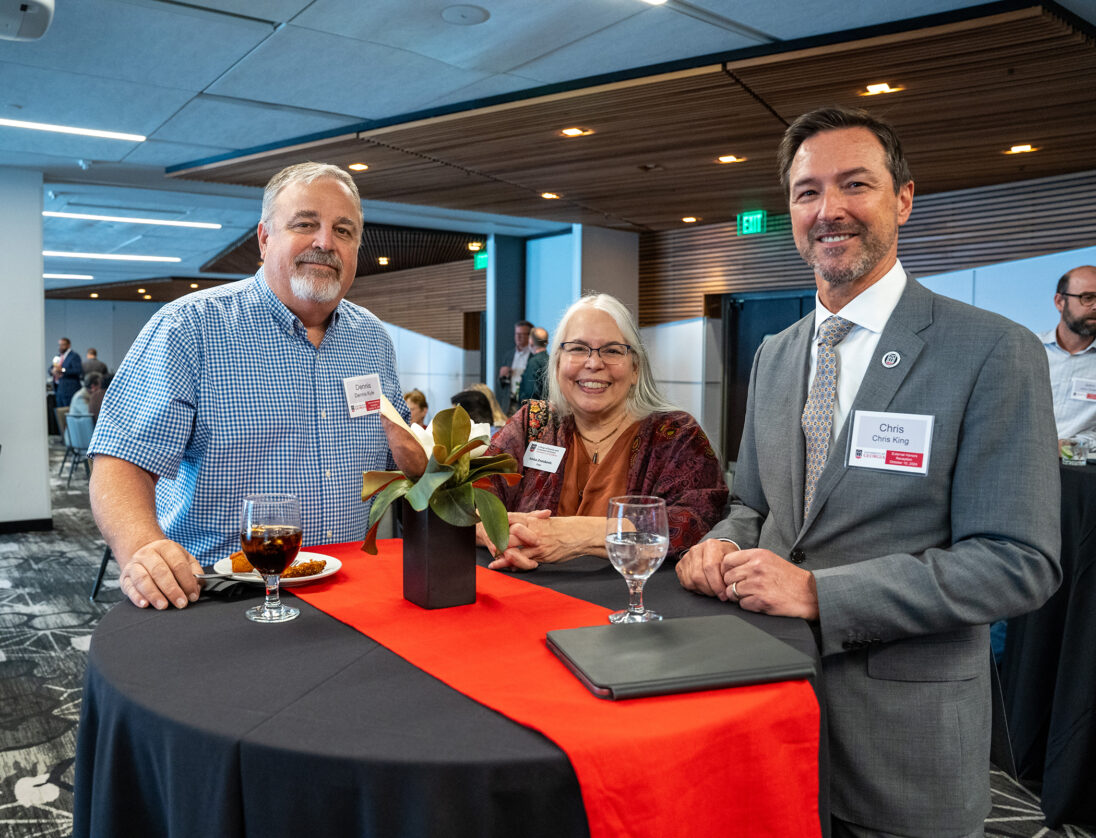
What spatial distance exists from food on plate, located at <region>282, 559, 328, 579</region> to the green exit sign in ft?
28.2

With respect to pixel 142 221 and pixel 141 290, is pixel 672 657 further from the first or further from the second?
pixel 141 290

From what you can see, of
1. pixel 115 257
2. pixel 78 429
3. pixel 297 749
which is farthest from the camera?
pixel 115 257

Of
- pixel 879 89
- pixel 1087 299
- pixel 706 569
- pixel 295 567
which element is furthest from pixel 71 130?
pixel 1087 299

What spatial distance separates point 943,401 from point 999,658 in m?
2.66

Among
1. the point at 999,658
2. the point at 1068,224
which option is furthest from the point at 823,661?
the point at 1068,224

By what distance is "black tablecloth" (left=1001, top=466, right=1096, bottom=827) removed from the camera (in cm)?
260

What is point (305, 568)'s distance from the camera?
5.07 feet

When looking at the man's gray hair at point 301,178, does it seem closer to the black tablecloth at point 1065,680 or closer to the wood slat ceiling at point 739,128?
the black tablecloth at point 1065,680

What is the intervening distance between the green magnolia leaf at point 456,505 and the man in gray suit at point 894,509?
452 mm

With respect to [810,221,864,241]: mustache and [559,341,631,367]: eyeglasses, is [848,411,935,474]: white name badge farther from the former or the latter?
[559,341,631,367]: eyeglasses

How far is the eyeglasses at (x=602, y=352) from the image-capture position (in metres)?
2.25

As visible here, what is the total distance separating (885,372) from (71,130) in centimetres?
672

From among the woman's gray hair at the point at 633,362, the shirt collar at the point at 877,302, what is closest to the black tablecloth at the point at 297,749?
the shirt collar at the point at 877,302

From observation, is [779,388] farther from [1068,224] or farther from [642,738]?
[1068,224]
